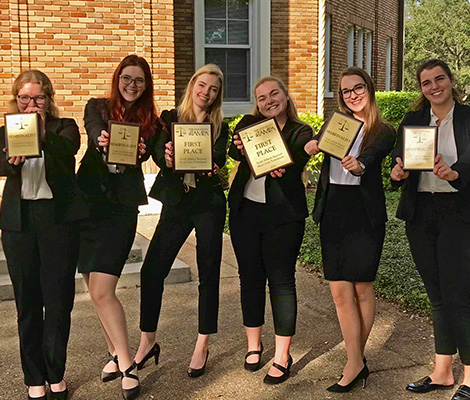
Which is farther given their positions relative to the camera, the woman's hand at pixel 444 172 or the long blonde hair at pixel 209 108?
the long blonde hair at pixel 209 108

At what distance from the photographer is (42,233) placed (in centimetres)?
358

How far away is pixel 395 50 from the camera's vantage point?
2086 cm

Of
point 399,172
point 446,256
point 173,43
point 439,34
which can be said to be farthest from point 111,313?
point 439,34

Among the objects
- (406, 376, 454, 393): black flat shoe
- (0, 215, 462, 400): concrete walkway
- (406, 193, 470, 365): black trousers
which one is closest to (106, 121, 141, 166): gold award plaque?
(0, 215, 462, 400): concrete walkway

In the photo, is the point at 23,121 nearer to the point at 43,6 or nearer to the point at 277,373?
the point at 277,373

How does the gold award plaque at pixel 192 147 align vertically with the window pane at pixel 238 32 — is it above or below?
below

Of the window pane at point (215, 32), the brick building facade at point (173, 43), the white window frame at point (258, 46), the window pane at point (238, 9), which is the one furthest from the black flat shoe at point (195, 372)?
the window pane at point (238, 9)

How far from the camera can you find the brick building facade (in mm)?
10156

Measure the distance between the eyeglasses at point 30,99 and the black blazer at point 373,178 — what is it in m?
1.56

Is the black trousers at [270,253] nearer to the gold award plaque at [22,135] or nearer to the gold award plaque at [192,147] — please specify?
the gold award plaque at [192,147]

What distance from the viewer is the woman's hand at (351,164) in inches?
142

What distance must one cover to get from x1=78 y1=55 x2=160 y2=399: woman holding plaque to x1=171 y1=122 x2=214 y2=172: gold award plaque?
0.65ft

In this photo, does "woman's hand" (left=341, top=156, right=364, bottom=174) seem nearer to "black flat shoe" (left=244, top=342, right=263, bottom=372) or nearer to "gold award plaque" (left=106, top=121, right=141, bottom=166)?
"gold award plaque" (left=106, top=121, right=141, bottom=166)

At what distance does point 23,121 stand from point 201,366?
1865 mm
